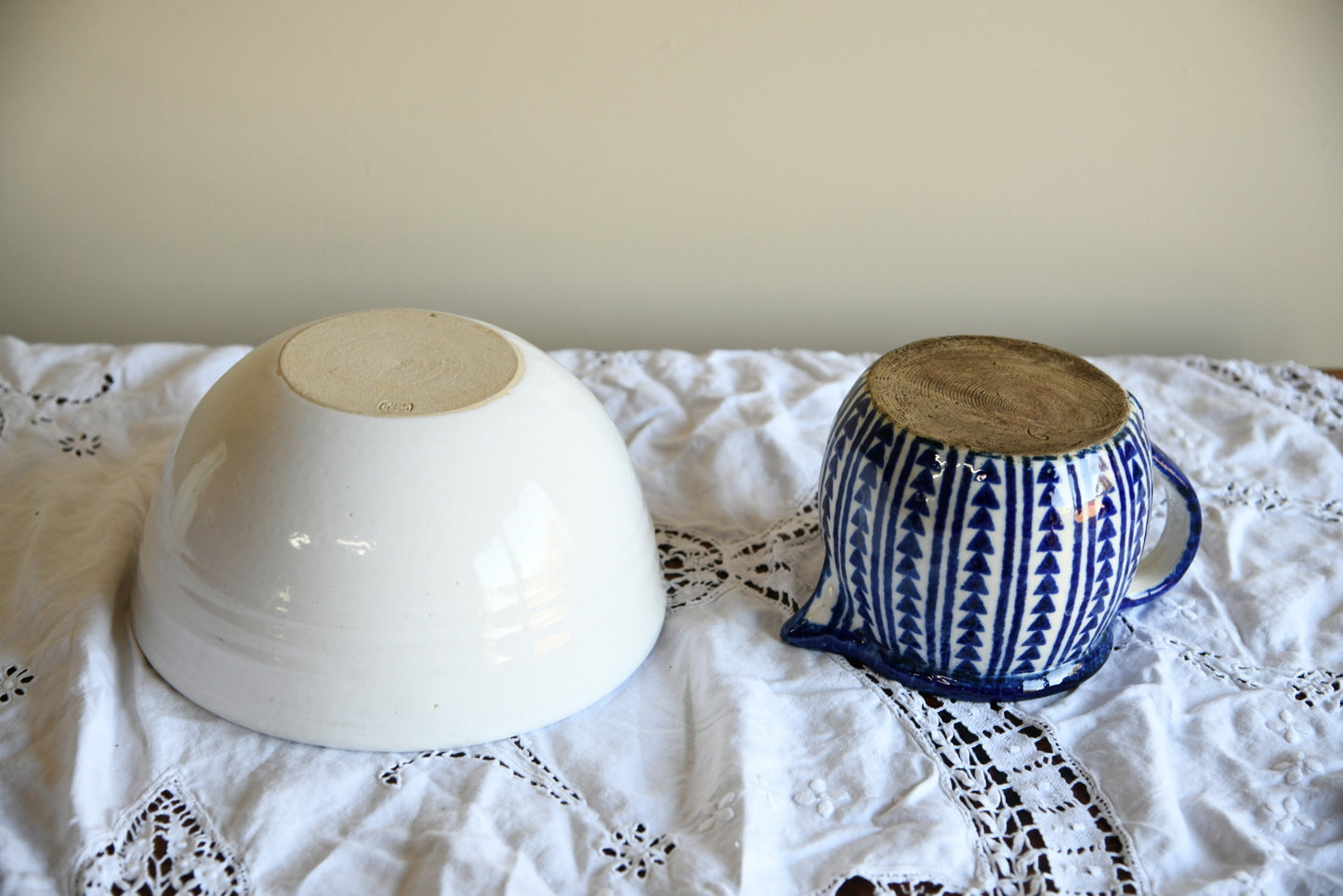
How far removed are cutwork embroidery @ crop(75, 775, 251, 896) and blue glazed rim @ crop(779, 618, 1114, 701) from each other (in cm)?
33

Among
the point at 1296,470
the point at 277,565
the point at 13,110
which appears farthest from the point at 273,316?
the point at 1296,470

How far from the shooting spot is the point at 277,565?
1.81ft

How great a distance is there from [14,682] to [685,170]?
0.66 metres

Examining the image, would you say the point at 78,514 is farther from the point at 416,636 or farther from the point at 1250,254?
the point at 1250,254

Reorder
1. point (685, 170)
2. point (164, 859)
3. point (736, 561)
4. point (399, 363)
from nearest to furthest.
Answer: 1. point (164, 859)
2. point (399, 363)
3. point (736, 561)
4. point (685, 170)

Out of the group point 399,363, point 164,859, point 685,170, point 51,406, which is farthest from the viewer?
point 685,170

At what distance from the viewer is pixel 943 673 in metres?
0.63

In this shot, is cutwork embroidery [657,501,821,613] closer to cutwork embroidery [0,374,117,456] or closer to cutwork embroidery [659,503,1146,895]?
cutwork embroidery [659,503,1146,895]

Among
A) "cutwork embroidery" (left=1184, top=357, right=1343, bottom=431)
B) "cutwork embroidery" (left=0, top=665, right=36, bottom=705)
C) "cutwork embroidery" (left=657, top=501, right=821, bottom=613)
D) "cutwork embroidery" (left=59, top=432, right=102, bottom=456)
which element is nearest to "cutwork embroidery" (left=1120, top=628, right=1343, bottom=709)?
"cutwork embroidery" (left=657, top=501, right=821, bottom=613)

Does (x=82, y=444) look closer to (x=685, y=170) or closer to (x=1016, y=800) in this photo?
(x=685, y=170)

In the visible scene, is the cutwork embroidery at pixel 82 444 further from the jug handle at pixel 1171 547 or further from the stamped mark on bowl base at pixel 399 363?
the jug handle at pixel 1171 547

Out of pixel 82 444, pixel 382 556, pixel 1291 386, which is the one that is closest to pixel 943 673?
pixel 382 556

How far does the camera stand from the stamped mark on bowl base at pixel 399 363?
0.58m

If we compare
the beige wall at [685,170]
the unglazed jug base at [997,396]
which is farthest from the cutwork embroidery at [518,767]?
the beige wall at [685,170]
